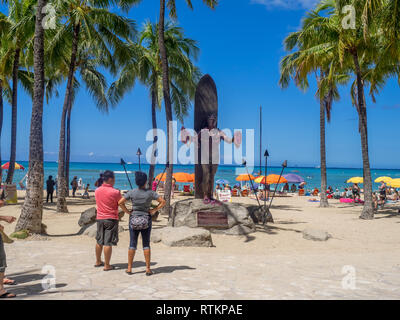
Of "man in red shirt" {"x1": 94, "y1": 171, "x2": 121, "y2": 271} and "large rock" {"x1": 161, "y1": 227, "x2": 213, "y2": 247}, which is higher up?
"man in red shirt" {"x1": 94, "y1": 171, "x2": 121, "y2": 271}

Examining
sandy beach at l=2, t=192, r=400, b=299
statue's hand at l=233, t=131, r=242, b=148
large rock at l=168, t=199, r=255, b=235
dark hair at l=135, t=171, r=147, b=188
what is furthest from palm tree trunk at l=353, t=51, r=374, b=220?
dark hair at l=135, t=171, r=147, b=188

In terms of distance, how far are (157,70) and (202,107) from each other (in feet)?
34.6

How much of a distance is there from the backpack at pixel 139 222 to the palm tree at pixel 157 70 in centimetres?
1262

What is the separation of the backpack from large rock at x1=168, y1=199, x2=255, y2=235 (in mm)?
4524

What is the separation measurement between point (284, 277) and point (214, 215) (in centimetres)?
439

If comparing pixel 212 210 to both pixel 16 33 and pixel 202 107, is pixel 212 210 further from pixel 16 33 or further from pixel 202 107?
pixel 16 33

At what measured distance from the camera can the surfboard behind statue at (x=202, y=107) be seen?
9891 millimetres

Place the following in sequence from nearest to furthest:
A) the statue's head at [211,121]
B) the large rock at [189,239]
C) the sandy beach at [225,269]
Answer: the sandy beach at [225,269], the large rock at [189,239], the statue's head at [211,121]

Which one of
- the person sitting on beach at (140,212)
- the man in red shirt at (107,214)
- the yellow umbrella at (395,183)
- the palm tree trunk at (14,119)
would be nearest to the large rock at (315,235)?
the person sitting on beach at (140,212)

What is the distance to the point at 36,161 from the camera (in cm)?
869

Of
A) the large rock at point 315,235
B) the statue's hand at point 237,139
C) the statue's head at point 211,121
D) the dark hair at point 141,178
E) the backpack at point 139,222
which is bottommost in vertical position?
the large rock at point 315,235

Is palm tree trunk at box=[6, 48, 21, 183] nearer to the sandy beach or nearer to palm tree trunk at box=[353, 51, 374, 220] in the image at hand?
the sandy beach

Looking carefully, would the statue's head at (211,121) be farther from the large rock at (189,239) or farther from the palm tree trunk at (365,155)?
the palm tree trunk at (365,155)

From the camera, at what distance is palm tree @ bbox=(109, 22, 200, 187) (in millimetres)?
18828
